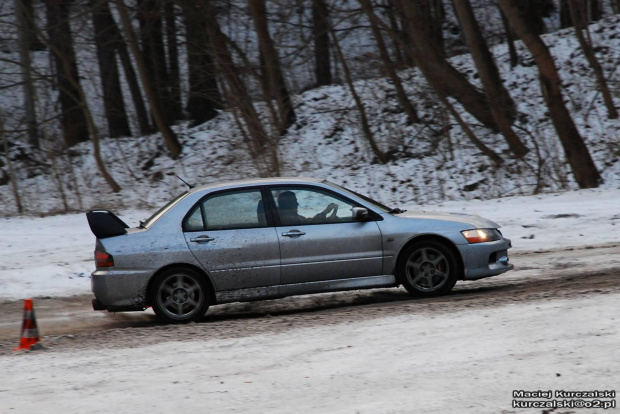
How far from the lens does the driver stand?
9062mm

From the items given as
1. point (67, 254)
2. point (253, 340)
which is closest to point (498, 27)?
point (67, 254)

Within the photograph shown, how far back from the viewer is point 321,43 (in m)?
29.5

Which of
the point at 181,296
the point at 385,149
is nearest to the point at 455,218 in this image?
the point at 181,296

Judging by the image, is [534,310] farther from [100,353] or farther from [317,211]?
[100,353]

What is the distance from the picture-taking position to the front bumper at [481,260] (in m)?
9.12

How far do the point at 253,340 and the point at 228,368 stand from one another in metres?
0.94

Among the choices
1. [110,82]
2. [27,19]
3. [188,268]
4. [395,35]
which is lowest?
[188,268]

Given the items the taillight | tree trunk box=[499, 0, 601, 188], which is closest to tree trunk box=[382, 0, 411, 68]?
tree trunk box=[499, 0, 601, 188]

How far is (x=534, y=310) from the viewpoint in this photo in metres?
7.59

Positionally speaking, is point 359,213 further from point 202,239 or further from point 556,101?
point 556,101

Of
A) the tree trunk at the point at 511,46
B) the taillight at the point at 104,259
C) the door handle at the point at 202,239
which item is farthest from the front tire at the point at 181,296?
the tree trunk at the point at 511,46

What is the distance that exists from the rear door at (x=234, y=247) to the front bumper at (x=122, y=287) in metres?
0.63

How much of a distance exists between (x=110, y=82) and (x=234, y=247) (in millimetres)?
23394

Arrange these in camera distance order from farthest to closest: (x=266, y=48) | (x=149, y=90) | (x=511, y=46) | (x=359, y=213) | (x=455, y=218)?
(x=511, y=46) → (x=149, y=90) → (x=266, y=48) → (x=455, y=218) → (x=359, y=213)
